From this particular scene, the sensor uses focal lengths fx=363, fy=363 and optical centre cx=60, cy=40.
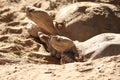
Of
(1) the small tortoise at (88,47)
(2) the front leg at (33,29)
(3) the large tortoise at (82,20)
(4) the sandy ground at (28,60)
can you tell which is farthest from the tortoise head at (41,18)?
(1) the small tortoise at (88,47)

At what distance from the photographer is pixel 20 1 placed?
8312mm

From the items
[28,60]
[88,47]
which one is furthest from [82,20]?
[28,60]

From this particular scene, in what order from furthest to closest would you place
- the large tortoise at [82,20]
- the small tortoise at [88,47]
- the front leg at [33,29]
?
the front leg at [33,29]
the large tortoise at [82,20]
the small tortoise at [88,47]

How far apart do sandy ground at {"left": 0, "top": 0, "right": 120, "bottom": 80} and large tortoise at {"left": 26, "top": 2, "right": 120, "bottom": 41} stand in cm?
46

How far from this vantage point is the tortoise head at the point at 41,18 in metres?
5.89

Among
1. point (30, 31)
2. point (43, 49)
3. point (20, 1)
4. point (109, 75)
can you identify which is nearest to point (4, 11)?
point (20, 1)

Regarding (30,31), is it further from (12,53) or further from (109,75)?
(109,75)

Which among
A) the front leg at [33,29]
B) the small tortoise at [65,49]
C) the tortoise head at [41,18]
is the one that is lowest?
the small tortoise at [65,49]

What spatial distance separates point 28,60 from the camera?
530cm

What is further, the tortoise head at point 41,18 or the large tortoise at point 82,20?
the tortoise head at point 41,18

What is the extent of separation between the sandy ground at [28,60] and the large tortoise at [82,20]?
0.46 metres

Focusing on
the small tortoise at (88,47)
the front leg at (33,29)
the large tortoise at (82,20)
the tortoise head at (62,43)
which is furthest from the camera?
the front leg at (33,29)

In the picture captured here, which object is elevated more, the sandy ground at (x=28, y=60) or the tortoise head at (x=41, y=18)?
the tortoise head at (x=41, y=18)

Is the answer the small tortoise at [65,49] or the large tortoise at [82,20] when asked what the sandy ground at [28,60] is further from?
the large tortoise at [82,20]
